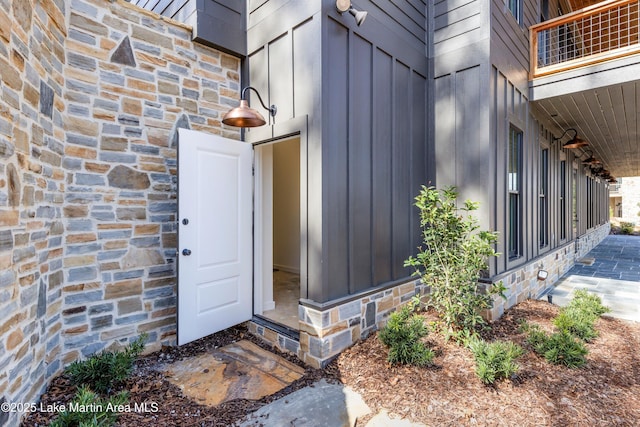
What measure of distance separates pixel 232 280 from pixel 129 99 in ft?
6.77

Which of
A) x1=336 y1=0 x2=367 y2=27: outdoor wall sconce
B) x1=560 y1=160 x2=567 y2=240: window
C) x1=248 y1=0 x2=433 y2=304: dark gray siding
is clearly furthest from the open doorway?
x1=560 y1=160 x2=567 y2=240: window

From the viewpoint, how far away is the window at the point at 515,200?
15.6 ft

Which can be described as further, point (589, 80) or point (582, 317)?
point (589, 80)

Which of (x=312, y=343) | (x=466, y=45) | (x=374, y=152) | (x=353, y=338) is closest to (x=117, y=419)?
(x=312, y=343)

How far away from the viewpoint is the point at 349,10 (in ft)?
10.4

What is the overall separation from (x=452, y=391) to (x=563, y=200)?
6.83 meters

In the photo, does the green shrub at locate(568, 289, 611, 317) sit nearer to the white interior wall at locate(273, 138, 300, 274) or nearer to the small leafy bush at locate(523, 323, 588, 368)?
the small leafy bush at locate(523, 323, 588, 368)

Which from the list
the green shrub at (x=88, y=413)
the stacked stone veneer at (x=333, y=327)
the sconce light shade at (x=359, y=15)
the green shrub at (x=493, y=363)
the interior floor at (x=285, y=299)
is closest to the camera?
the green shrub at (x=88, y=413)

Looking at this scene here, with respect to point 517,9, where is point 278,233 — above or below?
below

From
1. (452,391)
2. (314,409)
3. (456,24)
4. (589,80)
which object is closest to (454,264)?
(452,391)

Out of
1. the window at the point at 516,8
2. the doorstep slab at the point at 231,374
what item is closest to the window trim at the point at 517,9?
the window at the point at 516,8

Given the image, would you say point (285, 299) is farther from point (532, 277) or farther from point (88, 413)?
point (532, 277)

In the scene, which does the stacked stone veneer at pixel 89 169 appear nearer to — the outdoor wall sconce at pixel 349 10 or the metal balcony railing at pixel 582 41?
the outdoor wall sconce at pixel 349 10

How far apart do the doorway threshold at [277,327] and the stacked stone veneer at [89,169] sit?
2.87ft
